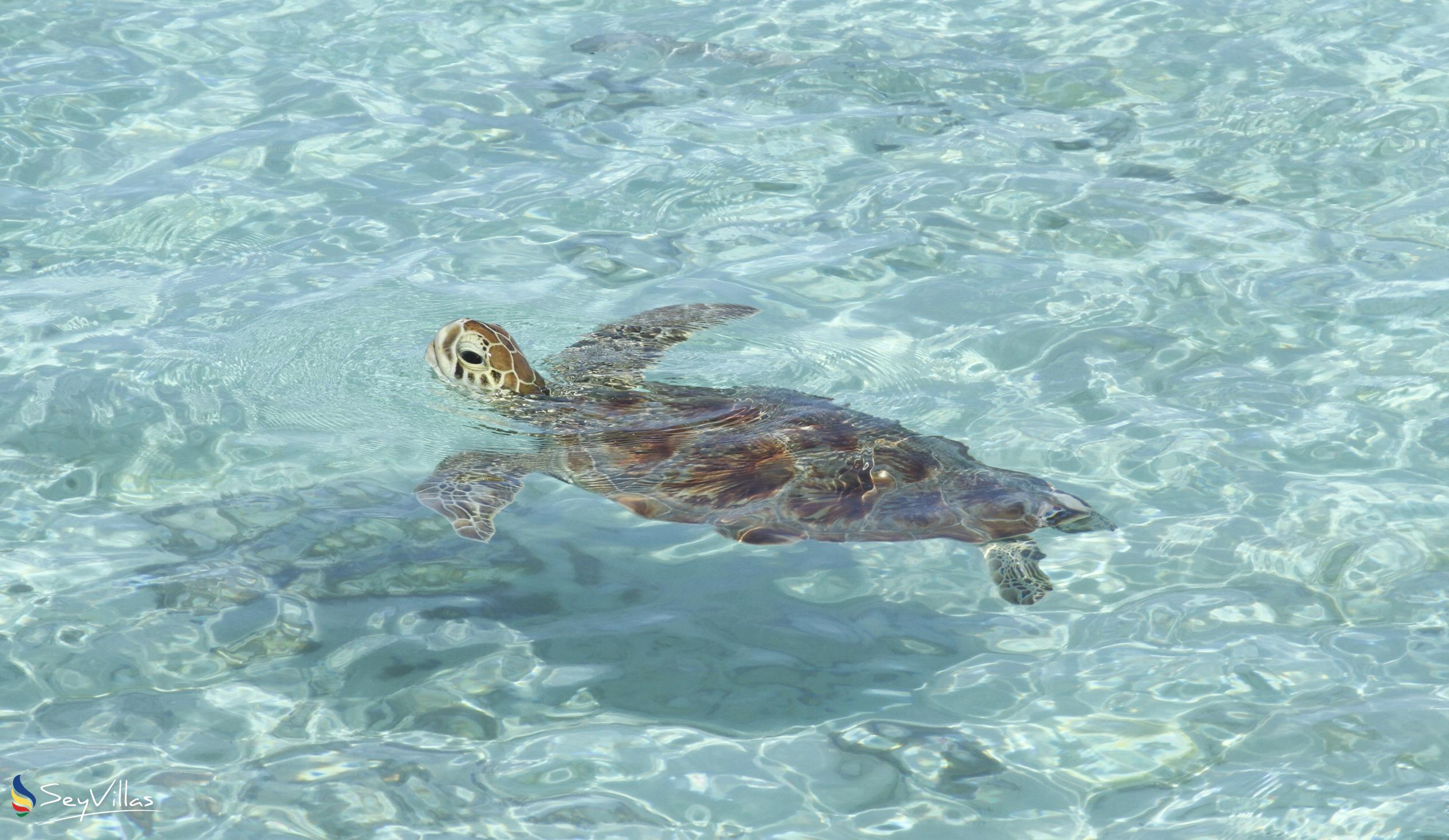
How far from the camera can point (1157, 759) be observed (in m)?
3.70

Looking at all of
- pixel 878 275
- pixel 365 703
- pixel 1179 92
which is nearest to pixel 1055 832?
pixel 365 703

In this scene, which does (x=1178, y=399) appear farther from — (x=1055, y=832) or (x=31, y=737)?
(x=31, y=737)

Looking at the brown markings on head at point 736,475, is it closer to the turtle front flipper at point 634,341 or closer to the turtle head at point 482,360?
the turtle front flipper at point 634,341

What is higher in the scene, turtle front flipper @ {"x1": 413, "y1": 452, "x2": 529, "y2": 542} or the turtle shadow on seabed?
turtle front flipper @ {"x1": 413, "y1": 452, "x2": 529, "y2": 542}

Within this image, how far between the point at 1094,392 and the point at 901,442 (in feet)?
4.29

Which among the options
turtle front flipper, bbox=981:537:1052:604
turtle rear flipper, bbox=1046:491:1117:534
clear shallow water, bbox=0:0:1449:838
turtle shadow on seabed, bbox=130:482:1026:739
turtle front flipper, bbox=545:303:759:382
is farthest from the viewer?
turtle front flipper, bbox=545:303:759:382

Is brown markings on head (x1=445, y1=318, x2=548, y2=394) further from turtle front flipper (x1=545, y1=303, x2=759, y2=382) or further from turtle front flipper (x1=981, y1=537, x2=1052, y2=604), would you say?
turtle front flipper (x1=981, y1=537, x2=1052, y2=604)

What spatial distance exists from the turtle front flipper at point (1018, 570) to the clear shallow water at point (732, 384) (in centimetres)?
8

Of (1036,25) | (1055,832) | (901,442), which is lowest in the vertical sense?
(1055,832)

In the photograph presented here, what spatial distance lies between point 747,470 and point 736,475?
0.04 meters

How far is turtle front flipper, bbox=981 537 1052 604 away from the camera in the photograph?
4324mm

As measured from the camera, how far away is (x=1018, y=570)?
4367mm

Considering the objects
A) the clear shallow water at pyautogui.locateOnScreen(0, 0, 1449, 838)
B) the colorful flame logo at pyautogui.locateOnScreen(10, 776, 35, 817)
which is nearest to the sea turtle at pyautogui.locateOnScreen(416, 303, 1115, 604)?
the clear shallow water at pyautogui.locateOnScreen(0, 0, 1449, 838)

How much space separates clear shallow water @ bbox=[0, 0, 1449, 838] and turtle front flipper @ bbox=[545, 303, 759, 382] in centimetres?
14
